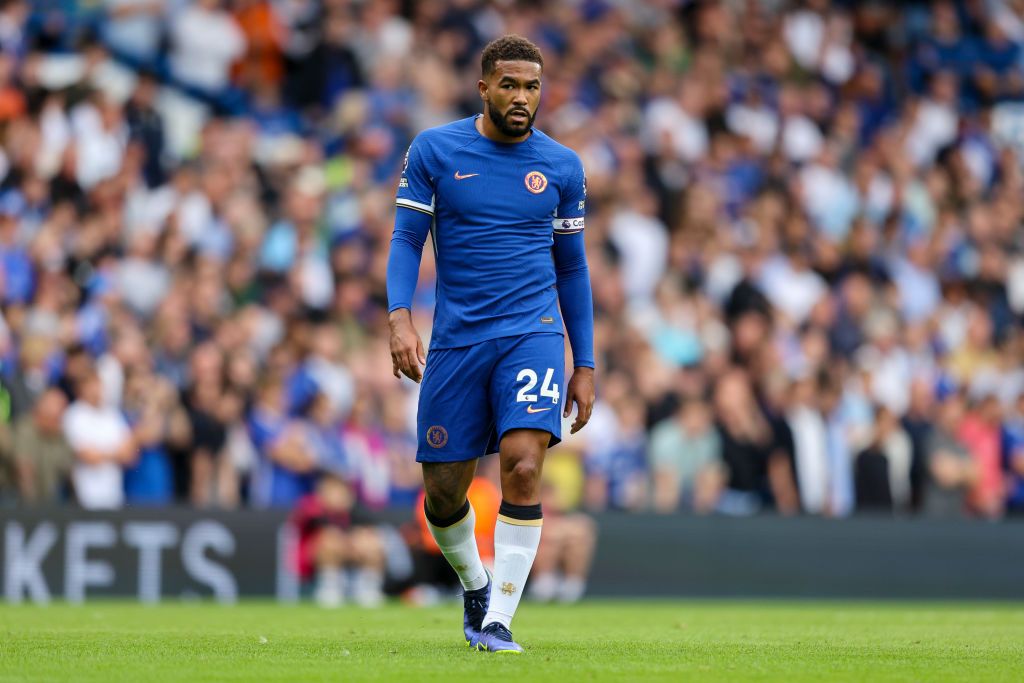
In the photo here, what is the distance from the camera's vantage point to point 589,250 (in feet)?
58.4

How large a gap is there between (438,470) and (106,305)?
26.9ft

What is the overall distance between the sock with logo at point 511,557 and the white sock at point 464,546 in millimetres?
396

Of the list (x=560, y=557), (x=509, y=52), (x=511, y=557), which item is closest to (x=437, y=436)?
(x=511, y=557)

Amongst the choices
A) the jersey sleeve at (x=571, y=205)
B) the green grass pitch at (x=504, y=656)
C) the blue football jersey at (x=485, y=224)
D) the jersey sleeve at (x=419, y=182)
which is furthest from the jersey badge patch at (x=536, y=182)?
the green grass pitch at (x=504, y=656)

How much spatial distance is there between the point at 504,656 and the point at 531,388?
1178 millimetres

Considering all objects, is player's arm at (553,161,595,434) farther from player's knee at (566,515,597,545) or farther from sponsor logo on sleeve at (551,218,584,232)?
player's knee at (566,515,597,545)

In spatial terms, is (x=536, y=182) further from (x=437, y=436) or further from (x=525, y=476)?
(x=525, y=476)

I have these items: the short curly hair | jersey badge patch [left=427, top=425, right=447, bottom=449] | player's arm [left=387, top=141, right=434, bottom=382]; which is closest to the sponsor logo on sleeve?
player's arm [left=387, top=141, right=434, bottom=382]

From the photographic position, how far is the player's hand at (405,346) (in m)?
7.17

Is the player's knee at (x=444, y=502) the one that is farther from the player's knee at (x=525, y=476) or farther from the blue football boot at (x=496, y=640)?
the blue football boot at (x=496, y=640)

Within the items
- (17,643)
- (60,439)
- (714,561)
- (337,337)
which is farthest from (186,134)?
(17,643)

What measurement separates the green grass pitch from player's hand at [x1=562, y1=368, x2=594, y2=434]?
1.09m

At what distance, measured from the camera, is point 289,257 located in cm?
1664

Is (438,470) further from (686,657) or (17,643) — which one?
(17,643)
